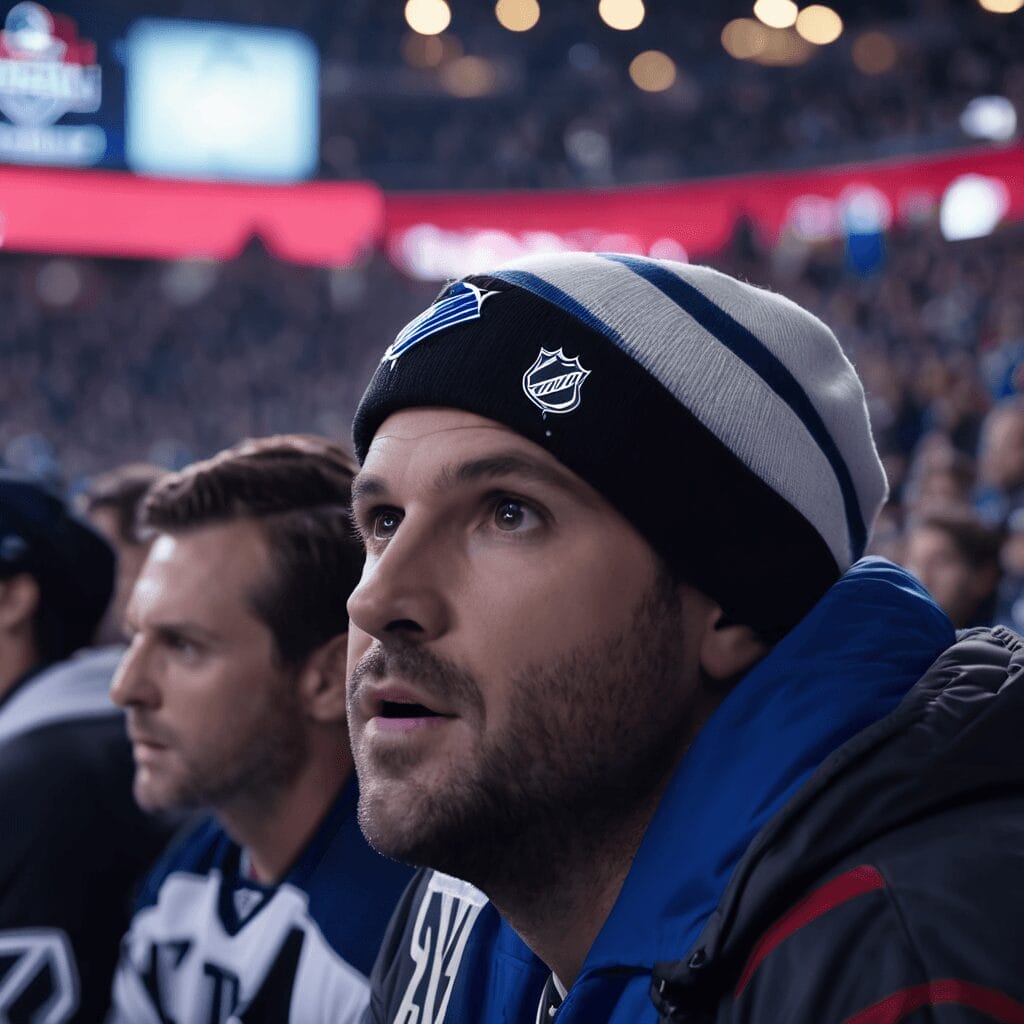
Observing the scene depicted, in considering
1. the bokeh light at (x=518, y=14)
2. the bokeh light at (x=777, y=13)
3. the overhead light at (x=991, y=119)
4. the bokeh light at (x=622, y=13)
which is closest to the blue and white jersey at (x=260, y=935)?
the overhead light at (x=991, y=119)

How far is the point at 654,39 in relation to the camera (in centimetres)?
2105

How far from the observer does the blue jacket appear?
97cm

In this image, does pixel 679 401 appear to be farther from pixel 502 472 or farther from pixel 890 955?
pixel 890 955

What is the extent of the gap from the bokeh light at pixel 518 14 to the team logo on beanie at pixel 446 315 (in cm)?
2289

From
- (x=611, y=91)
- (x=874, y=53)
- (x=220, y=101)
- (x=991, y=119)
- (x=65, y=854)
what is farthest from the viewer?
(x=611, y=91)

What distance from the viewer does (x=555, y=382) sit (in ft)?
3.73

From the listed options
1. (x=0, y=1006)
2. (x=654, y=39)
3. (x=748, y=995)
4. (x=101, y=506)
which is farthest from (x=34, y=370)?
(x=748, y=995)

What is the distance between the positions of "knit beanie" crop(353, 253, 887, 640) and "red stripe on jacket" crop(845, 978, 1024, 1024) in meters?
0.44

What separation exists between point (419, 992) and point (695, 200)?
1671 centimetres

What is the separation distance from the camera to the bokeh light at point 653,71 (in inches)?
814

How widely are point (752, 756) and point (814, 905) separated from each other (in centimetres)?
18

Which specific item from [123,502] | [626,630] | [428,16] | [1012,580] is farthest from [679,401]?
[428,16]

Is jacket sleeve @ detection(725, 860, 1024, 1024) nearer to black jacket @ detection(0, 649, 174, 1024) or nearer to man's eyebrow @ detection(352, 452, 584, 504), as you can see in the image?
man's eyebrow @ detection(352, 452, 584, 504)

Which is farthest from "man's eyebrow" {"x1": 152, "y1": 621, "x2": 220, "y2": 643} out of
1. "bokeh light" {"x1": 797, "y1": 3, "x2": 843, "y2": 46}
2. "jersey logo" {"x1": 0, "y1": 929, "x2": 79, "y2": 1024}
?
"bokeh light" {"x1": 797, "y1": 3, "x2": 843, "y2": 46}
